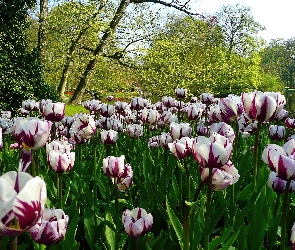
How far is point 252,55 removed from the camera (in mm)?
35500

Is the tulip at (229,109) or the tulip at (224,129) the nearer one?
the tulip at (224,129)

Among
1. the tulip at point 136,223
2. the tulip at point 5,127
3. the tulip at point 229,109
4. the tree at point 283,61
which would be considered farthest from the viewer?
the tree at point 283,61

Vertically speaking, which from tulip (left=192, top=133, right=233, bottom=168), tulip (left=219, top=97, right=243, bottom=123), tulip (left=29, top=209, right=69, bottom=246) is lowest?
tulip (left=29, top=209, right=69, bottom=246)

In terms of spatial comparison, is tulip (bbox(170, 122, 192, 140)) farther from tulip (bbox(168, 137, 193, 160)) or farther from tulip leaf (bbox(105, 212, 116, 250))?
tulip leaf (bbox(105, 212, 116, 250))

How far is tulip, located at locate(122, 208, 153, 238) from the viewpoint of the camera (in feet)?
5.19

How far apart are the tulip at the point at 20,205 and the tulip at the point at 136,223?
83 cm

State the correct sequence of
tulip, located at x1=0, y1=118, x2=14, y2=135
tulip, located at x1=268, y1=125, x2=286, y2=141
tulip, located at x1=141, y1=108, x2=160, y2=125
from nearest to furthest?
tulip, located at x1=268, y1=125, x2=286, y2=141, tulip, located at x1=141, y1=108, x2=160, y2=125, tulip, located at x1=0, y1=118, x2=14, y2=135

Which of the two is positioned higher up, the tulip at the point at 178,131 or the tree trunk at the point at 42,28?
the tree trunk at the point at 42,28

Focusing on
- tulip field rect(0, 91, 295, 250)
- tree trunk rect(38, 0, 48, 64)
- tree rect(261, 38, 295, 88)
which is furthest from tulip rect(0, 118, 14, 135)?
tree rect(261, 38, 295, 88)

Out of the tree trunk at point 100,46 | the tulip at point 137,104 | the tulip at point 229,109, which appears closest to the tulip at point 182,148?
the tulip at point 229,109

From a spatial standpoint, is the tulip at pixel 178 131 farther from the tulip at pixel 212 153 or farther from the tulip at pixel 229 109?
the tulip at pixel 212 153

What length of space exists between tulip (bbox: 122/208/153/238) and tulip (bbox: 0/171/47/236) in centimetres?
83

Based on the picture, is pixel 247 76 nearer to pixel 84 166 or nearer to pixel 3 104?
pixel 3 104

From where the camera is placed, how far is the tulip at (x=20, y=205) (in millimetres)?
751
